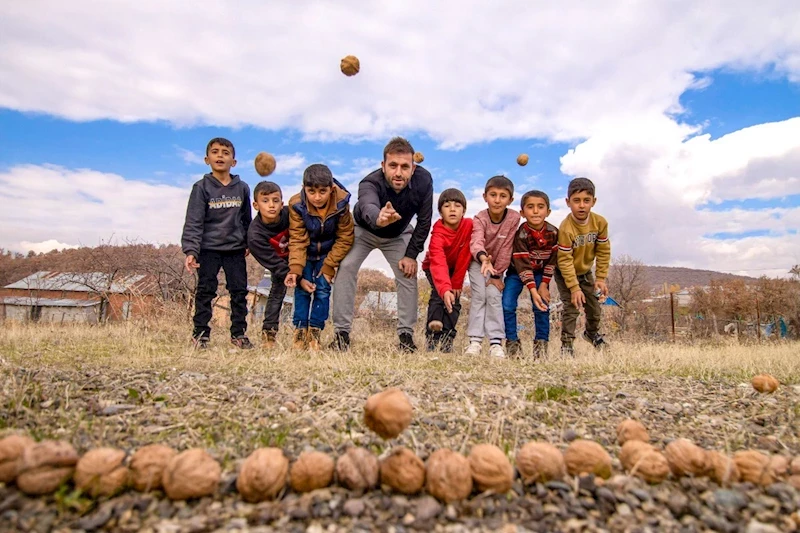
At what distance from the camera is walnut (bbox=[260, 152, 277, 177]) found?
5.96 m

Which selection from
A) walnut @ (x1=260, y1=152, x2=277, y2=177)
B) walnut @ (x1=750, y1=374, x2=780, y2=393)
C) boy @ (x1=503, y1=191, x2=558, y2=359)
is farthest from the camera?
walnut @ (x1=260, y1=152, x2=277, y2=177)

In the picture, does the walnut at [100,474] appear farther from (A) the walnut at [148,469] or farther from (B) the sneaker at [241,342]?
(B) the sneaker at [241,342]

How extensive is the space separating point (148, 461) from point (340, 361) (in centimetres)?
233

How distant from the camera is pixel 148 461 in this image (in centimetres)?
130

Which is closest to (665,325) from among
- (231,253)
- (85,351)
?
(231,253)

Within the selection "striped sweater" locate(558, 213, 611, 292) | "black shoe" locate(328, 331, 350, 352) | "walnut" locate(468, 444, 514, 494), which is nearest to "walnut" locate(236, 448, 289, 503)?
"walnut" locate(468, 444, 514, 494)

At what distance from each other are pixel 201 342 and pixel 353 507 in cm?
411

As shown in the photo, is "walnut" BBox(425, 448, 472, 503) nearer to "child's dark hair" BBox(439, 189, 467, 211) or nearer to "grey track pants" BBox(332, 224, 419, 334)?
"grey track pants" BBox(332, 224, 419, 334)

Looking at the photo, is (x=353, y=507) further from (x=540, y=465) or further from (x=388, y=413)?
(x=540, y=465)

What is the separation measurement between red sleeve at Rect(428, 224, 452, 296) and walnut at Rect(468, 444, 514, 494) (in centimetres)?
366

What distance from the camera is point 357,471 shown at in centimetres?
133

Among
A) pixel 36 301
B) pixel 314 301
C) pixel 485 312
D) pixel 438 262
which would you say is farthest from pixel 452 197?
pixel 36 301

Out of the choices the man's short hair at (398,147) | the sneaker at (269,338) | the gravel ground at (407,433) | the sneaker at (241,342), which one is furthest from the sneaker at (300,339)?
the man's short hair at (398,147)

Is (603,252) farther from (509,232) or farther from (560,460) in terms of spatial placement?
(560,460)
